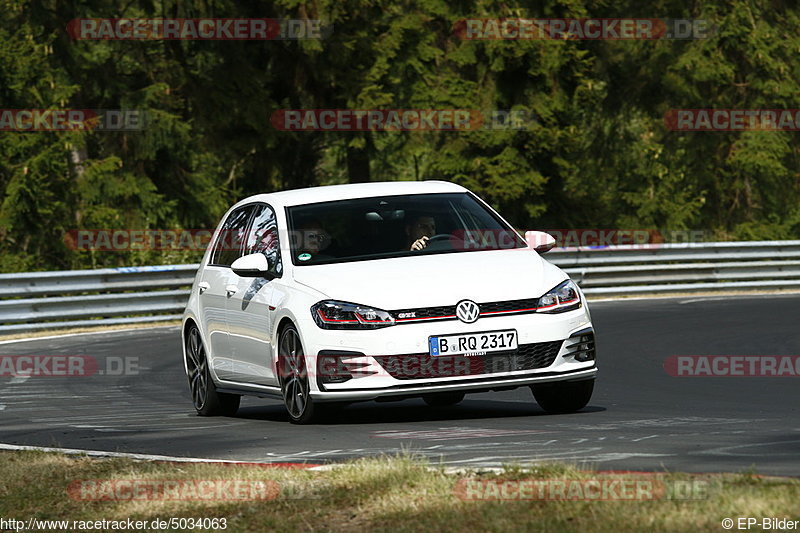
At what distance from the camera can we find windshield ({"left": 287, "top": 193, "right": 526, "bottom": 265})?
11.1 metres

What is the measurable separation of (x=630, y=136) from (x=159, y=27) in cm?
1739

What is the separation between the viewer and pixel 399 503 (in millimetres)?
6602

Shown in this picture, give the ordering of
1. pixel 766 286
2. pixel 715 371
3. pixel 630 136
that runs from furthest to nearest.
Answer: pixel 630 136 < pixel 766 286 < pixel 715 371

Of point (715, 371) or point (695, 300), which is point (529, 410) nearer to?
point (715, 371)

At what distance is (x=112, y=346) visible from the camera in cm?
2077

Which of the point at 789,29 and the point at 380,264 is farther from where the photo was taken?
the point at 789,29

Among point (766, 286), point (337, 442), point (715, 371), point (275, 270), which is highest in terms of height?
point (275, 270)

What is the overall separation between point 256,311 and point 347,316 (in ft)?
4.03

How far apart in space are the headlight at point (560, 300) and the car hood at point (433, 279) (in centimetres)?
5

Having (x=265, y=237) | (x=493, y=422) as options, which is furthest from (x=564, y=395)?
(x=265, y=237)

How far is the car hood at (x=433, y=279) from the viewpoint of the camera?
10.2 metres

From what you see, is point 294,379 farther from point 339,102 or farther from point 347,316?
point 339,102

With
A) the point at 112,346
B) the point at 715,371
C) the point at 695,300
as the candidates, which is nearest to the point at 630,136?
the point at 695,300

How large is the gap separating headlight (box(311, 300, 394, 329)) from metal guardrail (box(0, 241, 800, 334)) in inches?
551
